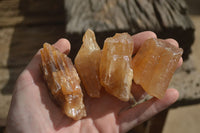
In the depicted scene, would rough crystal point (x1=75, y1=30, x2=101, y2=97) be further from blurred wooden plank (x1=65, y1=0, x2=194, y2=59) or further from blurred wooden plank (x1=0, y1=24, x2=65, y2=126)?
blurred wooden plank (x1=0, y1=24, x2=65, y2=126)

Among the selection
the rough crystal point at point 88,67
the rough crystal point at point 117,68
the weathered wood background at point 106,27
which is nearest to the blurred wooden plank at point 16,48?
the weathered wood background at point 106,27

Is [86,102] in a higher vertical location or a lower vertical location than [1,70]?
higher

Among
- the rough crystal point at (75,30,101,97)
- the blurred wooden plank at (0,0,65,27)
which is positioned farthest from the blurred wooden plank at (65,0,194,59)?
the blurred wooden plank at (0,0,65,27)

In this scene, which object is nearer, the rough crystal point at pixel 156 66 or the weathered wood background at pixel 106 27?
the rough crystal point at pixel 156 66

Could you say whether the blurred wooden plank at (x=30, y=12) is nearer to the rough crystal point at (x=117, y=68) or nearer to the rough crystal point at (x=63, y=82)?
the rough crystal point at (x=63, y=82)

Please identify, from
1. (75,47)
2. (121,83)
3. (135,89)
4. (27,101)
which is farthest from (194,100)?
(27,101)

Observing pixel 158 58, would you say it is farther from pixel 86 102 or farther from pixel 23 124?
pixel 23 124
